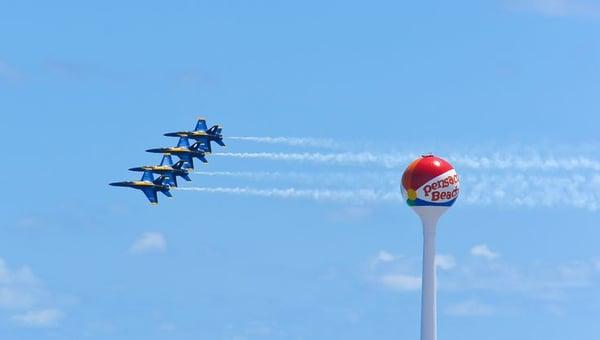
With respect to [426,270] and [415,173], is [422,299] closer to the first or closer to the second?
[426,270]

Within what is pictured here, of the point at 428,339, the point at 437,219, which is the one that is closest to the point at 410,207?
the point at 437,219

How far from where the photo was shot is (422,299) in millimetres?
170000

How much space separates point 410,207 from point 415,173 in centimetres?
432

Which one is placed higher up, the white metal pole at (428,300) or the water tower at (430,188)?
the water tower at (430,188)

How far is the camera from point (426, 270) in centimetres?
16950

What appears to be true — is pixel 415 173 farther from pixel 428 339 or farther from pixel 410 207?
pixel 428 339

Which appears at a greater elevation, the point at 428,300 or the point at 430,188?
the point at 430,188

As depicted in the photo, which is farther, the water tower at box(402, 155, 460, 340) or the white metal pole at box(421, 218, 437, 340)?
the white metal pole at box(421, 218, 437, 340)

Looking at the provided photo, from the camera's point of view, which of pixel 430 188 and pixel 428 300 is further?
pixel 428 300

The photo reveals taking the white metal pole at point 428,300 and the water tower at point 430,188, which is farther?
the white metal pole at point 428,300

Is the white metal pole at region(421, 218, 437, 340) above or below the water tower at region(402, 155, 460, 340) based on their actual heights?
below

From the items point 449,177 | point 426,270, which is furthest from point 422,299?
point 449,177

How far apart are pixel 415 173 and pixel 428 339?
711 inches

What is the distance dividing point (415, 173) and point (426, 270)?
12667mm
